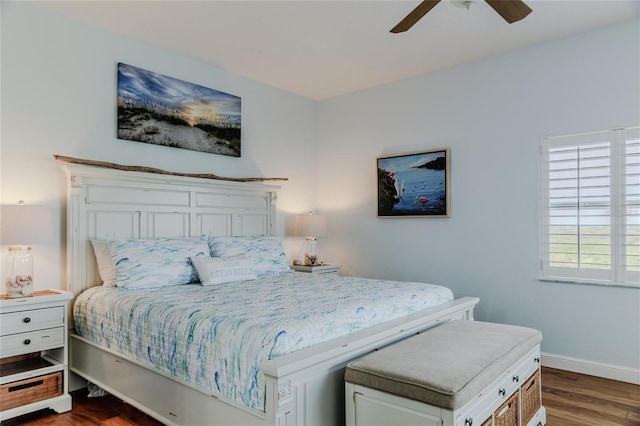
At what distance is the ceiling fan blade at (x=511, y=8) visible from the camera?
2.25 m

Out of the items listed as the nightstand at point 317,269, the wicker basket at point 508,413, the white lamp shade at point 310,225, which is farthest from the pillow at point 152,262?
the wicker basket at point 508,413

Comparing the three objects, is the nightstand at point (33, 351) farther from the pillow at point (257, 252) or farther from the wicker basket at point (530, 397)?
the wicker basket at point (530, 397)

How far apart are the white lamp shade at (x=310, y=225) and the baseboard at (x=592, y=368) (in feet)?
7.94

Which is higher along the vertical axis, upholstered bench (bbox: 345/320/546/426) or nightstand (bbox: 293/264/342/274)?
nightstand (bbox: 293/264/342/274)

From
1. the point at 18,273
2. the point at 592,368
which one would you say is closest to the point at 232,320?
the point at 18,273

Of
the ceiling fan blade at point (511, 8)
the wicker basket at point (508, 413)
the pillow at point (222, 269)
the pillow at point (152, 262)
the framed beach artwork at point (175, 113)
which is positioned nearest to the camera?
the wicker basket at point (508, 413)

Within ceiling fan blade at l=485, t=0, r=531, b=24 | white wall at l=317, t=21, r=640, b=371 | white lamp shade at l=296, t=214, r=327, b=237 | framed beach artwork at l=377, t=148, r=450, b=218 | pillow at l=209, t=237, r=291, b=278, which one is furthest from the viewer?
white lamp shade at l=296, t=214, r=327, b=237

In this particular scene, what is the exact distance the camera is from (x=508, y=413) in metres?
2.11

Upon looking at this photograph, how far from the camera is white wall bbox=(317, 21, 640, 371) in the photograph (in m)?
3.32

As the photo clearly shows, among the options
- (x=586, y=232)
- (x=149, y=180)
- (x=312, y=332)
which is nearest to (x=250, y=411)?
(x=312, y=332)

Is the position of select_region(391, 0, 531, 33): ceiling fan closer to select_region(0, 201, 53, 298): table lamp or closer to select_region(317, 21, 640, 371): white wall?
select_region(317, 21, 640, 371): white wall

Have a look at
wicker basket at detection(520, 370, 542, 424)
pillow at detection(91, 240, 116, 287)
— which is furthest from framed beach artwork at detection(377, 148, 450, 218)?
pillow at detection(91, 240, 116, 287)

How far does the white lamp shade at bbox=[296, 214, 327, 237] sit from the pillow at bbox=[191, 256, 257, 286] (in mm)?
1292

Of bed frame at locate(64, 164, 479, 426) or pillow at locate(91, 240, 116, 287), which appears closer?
bed frame at locate(64, 164, 479, 426)
